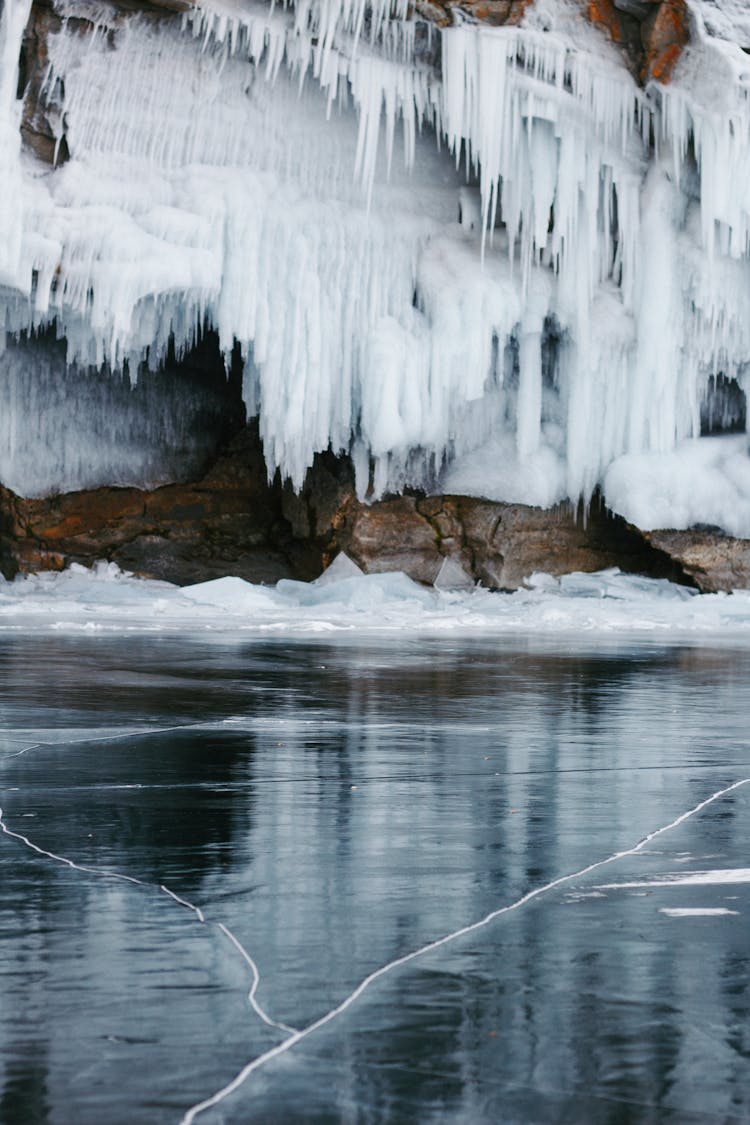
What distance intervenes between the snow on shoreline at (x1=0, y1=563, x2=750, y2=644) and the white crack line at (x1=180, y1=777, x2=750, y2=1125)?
995 centimetres

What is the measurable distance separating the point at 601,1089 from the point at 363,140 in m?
16.0

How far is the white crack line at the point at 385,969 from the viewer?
5.70 feet

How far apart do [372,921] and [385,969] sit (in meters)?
0.30

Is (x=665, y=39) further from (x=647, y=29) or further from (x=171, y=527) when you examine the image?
(x=171, y=527)

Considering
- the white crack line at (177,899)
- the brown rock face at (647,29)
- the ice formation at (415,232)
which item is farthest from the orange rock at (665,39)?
the white crack line at (177,899)

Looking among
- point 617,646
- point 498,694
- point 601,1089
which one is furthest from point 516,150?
point 601,1089

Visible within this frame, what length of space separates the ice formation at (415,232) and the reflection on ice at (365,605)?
1327 millimetres

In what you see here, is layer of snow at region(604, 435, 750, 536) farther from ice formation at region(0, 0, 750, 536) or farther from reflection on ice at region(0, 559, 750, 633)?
reflection on ice at region(0, 559, 750, 633)

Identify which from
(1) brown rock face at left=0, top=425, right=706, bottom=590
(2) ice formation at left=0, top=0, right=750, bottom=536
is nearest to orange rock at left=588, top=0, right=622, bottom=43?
(2) ice formation at left=0, top=0, right=750, bottom=536

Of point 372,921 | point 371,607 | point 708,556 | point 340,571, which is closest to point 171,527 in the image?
point 340,571

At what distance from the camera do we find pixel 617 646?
476 inches

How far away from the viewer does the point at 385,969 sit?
7.47 ft

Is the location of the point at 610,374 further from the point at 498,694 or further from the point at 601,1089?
the point at 601,1089

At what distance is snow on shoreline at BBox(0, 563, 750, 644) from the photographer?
1460 centimetres
